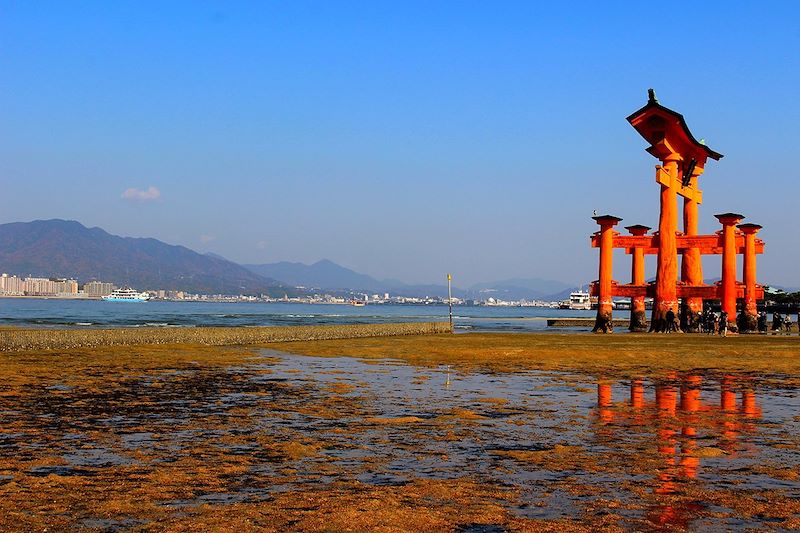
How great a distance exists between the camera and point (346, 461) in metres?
9.62

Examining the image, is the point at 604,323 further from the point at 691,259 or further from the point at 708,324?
the point at 691,259

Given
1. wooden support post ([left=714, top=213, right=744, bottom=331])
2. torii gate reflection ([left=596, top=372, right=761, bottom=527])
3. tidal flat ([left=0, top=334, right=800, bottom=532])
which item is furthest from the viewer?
wooden support post ([left=714, top=213, right=744, bottom=331])

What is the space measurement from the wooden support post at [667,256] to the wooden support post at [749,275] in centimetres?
794

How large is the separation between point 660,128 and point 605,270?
36.5 ft

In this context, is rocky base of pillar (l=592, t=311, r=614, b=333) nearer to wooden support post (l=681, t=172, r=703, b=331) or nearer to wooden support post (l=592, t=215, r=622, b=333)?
wooden support post (l=592, t=215, r=622, b=333)

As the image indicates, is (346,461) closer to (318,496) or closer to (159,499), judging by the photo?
(318,496)

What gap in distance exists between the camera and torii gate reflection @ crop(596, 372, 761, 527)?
355 inches

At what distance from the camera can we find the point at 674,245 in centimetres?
5531

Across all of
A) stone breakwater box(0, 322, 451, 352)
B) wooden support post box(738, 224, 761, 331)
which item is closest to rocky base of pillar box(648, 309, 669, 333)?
wooden support post box(738, 224, 761, 331)

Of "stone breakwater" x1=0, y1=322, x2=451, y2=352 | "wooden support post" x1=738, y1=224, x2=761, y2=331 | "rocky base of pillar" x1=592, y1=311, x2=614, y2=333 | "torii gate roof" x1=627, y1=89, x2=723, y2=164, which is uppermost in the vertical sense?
"torii gate roof" x1=627, y1=89, x2=723, y2=164

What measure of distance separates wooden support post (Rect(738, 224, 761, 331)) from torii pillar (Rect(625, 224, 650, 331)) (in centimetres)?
723

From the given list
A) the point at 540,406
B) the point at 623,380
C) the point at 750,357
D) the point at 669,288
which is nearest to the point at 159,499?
the point at 540,406

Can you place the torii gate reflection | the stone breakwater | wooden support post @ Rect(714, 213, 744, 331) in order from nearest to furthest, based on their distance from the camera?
1. the torii gate reflection
2. the stone breakwater
3. wooden support post @ Rect(714, 213, 744, 331)

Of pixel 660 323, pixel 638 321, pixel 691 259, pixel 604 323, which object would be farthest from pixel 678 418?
pixel 691 259
